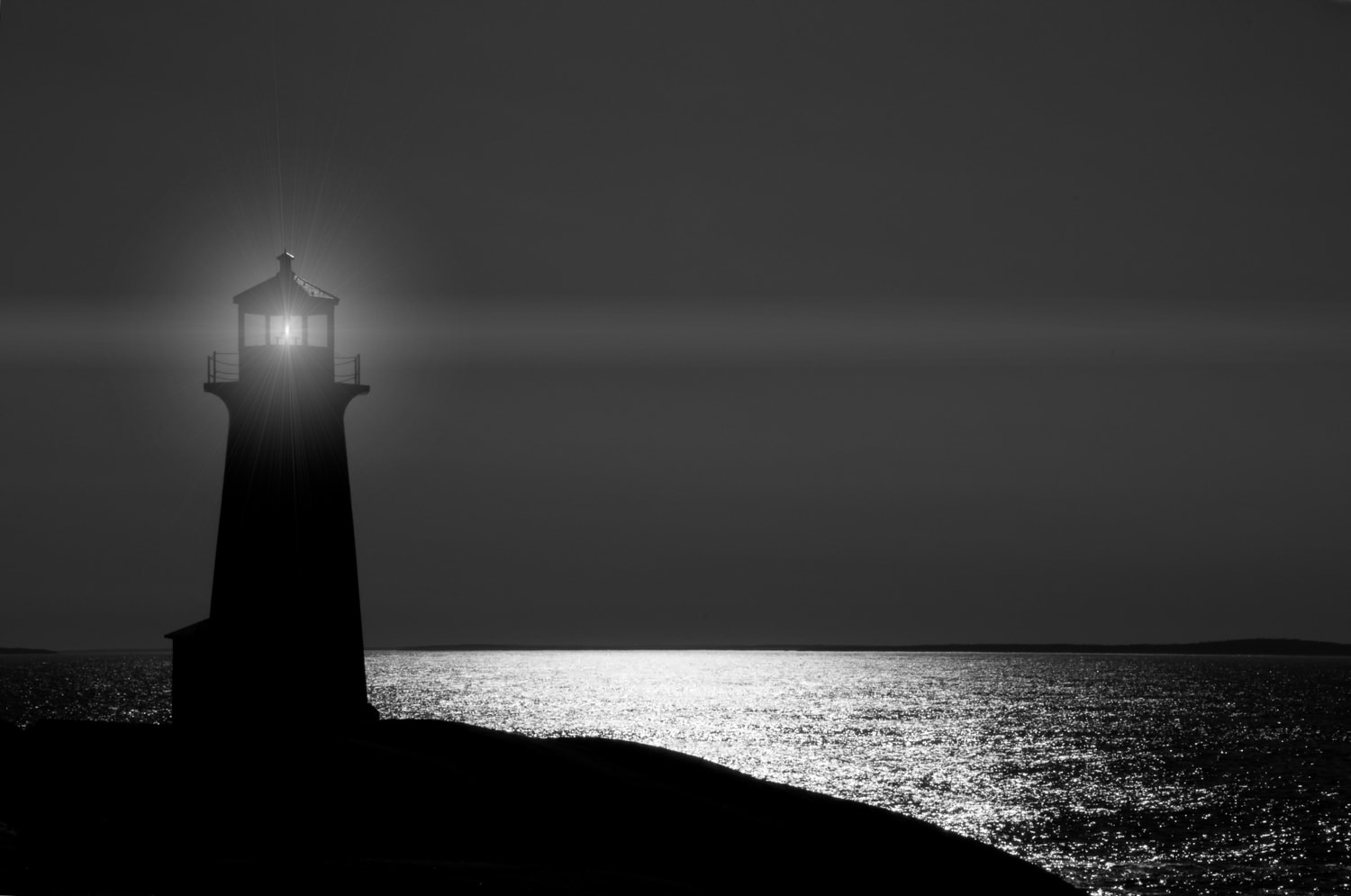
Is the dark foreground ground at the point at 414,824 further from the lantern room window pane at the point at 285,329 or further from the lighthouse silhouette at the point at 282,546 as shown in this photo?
the lantern room window pane at the point at 285,329

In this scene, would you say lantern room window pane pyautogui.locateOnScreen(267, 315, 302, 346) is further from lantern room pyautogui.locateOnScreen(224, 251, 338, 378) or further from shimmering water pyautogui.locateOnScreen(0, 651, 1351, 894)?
shimmering water pyautogui.locateOnScreen(0, 651, 1351, 894)

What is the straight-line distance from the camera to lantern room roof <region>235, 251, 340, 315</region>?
32812 millimetres

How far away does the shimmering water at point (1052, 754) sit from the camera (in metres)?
44.8

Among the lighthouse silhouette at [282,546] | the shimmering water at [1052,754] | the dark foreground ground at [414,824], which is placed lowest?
the shimmering water at [1052,754]

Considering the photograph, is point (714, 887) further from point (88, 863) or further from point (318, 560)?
point (318, 560)

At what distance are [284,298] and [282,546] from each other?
6.20 meters

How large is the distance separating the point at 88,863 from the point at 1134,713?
11928cm

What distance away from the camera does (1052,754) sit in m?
80.2

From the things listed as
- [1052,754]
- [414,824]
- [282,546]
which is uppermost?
[282,546]

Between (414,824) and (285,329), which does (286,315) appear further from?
(414,824)

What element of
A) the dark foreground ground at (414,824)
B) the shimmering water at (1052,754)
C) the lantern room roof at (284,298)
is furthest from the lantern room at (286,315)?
the shimmering water at (1052,754)

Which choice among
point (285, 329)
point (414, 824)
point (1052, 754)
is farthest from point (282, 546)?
point (1052, 754)

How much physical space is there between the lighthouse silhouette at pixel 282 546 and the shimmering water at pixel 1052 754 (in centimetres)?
2222

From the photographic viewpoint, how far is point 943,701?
142m
